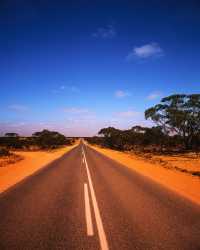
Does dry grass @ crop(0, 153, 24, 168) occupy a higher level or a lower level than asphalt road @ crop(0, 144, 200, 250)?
lower

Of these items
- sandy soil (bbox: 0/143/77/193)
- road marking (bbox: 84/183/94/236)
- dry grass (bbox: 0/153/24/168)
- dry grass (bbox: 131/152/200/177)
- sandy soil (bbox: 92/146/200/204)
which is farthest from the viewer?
dry grass (bbox: 0/153/24/168)

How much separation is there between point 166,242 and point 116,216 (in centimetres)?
165

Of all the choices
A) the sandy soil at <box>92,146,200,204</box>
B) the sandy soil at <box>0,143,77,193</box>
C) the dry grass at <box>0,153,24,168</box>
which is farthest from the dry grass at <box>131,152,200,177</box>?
the dry grass at <box>0,153,24,168</box>

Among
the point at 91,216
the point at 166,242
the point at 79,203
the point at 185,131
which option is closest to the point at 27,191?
the point at 79,203

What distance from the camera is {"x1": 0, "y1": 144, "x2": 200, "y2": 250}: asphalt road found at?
386cm

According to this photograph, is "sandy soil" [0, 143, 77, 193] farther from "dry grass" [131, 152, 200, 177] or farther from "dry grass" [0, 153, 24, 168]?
"dry grass" [131, 152, 200, 177]

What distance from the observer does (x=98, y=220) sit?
5.01m

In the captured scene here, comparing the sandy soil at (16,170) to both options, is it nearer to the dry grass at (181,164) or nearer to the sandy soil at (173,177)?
the sandy soil at (173,177)

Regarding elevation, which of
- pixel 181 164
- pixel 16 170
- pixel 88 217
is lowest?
pixel 181 164

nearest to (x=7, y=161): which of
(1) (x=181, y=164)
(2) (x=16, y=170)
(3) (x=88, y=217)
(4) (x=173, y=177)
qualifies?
(2) (x=16, y=170)

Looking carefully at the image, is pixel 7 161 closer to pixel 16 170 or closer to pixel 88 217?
pixel 16 170

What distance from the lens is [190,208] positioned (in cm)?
599

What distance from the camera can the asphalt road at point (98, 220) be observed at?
386 cm

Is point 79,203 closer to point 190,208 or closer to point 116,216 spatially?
point 116,216
